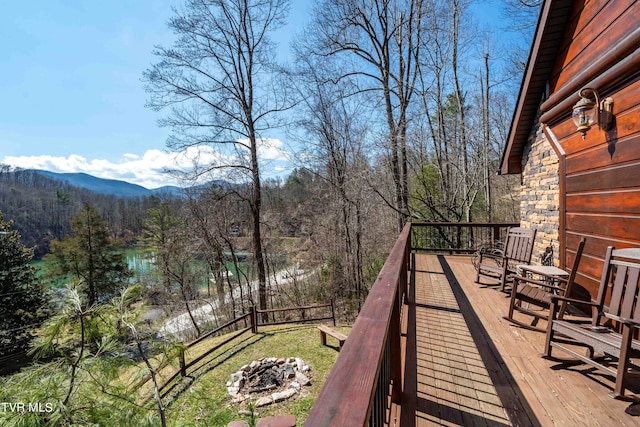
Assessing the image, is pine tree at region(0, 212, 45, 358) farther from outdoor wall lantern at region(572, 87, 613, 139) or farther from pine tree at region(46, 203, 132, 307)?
outdoor wall lantern at region(572, 87, 613, 139)

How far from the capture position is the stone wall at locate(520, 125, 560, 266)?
4.08 m

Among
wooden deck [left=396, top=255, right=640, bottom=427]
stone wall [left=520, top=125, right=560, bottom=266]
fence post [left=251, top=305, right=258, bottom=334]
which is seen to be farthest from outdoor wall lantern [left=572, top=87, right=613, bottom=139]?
fence post [left=251, top=305, right=258, bottom=334]

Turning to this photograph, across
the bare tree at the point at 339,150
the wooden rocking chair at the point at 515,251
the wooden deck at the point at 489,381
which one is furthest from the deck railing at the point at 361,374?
the bare tree at the point at 339,150

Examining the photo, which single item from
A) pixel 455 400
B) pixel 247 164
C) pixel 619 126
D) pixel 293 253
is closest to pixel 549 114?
pixel 619 126

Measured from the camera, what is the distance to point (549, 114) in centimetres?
400

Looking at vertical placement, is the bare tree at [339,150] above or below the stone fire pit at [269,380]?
above

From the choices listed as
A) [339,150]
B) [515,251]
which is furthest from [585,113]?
[339,150]

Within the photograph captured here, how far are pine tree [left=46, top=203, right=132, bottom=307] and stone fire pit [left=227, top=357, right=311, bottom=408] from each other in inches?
530

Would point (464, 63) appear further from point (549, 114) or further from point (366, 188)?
point (549, 114)

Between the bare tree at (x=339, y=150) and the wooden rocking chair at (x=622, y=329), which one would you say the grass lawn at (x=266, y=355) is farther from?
the wooden rocking chair at (x=622, y=329)

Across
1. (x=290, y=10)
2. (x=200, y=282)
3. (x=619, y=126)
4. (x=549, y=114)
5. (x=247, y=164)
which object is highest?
(x=290, y=10)

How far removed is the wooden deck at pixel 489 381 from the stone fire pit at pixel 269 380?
13.9ft

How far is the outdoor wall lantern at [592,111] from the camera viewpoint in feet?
9.29

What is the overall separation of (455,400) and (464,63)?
42.6 ft
